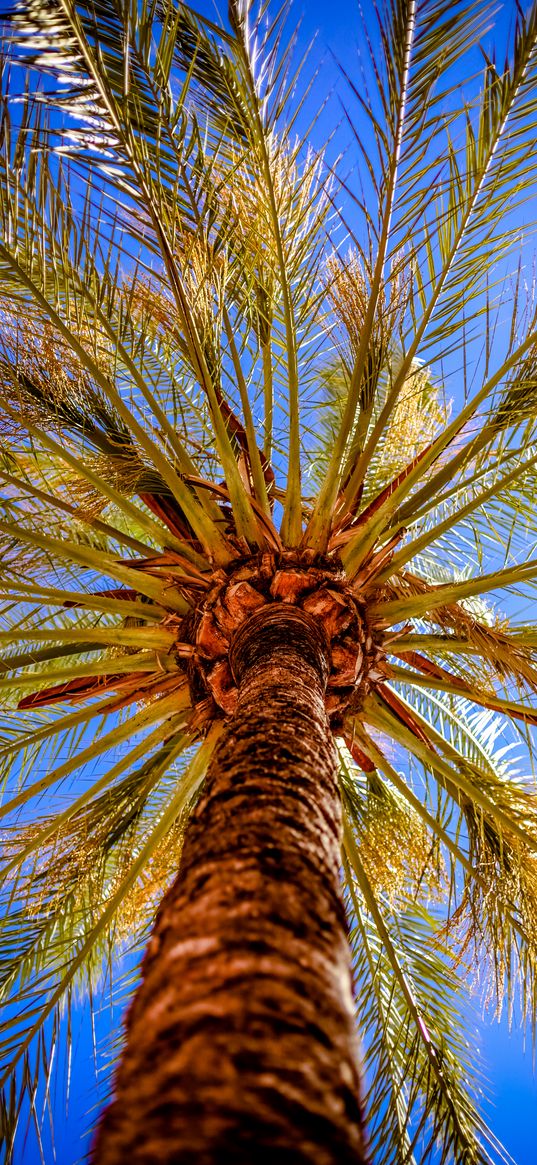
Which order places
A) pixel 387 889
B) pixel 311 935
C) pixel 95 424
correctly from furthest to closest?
pixel 387 889, pixel 95 424, pixel 311 935

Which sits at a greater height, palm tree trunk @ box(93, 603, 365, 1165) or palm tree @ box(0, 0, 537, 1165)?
palm tree @ box(0, 0, 537, 1165)

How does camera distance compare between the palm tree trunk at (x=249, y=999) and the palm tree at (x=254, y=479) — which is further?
the palm tree at (x=254, y=479)

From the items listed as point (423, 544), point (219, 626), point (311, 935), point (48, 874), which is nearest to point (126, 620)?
point (219, 626)

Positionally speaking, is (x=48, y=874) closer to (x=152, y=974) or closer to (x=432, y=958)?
(x=432, y=958)

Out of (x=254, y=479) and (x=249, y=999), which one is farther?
(x=254, y=479)

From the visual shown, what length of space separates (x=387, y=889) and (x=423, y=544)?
235 cm

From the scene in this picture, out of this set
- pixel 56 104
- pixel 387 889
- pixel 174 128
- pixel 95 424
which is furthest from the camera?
pixel 387 889

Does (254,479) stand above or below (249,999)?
above

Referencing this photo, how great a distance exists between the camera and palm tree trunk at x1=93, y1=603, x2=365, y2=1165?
0.76 m

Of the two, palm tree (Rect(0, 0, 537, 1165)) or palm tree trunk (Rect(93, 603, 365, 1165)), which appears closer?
palm tree trunk (Rect(93, 603, 365, 1165))

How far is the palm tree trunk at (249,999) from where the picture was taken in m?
0.76

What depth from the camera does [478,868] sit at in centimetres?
405

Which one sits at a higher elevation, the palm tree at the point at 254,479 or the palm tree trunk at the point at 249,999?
the palm tree at the point at 254,479

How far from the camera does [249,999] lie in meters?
0.96
